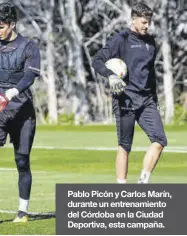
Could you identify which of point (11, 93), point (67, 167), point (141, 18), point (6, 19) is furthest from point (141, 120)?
point (67, 167)

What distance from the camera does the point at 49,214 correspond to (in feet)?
39.0

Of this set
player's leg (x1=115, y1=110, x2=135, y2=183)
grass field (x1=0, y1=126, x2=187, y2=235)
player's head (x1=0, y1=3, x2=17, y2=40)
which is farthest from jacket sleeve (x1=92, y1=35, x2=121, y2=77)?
grass field (x1=0, y1=126, x2=187, y2=235)

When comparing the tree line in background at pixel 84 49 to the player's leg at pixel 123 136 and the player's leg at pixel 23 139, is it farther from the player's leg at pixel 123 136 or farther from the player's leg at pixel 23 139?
the player's leg at pixel 23 139

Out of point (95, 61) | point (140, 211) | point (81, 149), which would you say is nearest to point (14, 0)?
point (81, 149)

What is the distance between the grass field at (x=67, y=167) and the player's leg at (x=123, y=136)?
0.84 m

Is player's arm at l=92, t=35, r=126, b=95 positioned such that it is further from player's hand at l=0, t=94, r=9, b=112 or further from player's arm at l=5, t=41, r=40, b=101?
player's hand at l=0, t=94, r=9, b=112

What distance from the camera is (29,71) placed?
11094 mm

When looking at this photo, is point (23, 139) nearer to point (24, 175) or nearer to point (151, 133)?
point (24, 175)

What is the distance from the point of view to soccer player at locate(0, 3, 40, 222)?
1106cm

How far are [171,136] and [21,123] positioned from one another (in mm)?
17601

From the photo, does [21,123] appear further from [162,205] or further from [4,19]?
[162,205]

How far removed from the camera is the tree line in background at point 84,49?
41.5m

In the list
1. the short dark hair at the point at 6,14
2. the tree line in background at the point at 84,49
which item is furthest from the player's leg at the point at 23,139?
the tree line in background at the point at 84,49

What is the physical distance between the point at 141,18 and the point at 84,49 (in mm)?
31212
